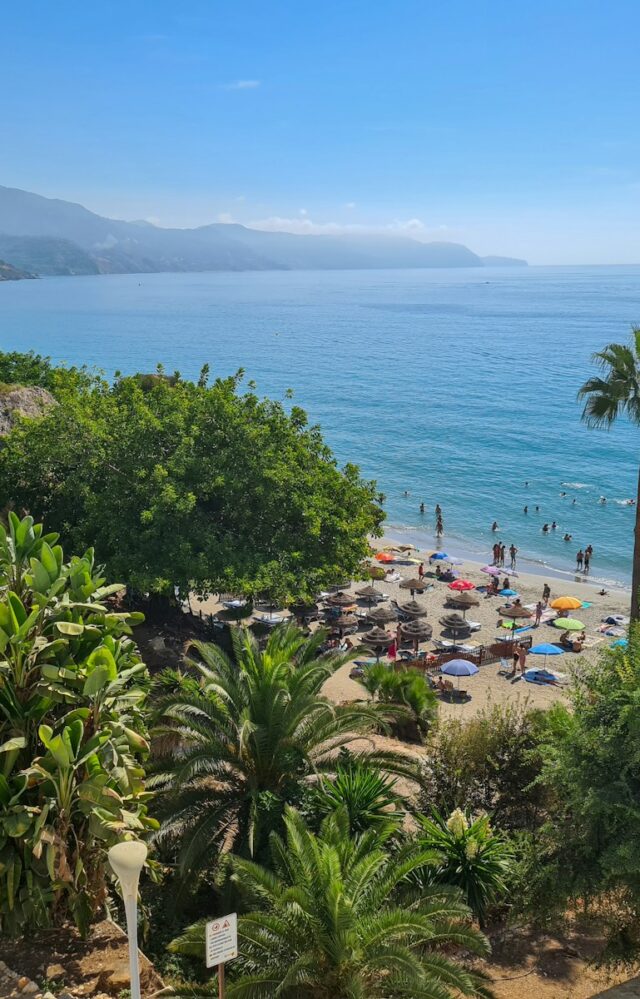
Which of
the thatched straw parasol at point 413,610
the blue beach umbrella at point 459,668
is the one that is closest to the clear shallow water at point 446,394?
the thatched straw parasol at point 413,610

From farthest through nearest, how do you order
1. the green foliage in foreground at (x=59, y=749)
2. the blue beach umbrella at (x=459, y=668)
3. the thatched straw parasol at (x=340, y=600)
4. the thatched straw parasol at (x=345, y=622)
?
the thatched straw parasol at (x=340, y=600) < the thatched straw parasol at (x=345, y=622) < the blue beach umbrella at (x=459, y=668) < the green foliage in foreground at (x=59, y=749)

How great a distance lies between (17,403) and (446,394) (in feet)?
223

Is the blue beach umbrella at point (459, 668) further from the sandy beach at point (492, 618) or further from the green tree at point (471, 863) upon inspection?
the green tree at point (471, 863)

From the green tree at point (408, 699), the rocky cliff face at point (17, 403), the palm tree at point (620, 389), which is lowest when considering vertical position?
the green tree at point (408, 699)

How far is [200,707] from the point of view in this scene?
35.4ft

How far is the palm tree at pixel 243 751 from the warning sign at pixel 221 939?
139 inches

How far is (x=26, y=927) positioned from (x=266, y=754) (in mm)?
3345

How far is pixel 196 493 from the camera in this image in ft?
65.2

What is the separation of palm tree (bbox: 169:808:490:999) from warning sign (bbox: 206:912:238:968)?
51.5 inches

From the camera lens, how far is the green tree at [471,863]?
32.3 feet

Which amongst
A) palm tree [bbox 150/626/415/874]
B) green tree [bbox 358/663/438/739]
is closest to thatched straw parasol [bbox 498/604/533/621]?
green tree [bbox 358/663/438/739]

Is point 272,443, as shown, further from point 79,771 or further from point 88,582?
point 79,771

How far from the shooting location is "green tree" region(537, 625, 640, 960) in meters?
8.42

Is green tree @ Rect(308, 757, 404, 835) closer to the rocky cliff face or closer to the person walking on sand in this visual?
the person walking on sand
